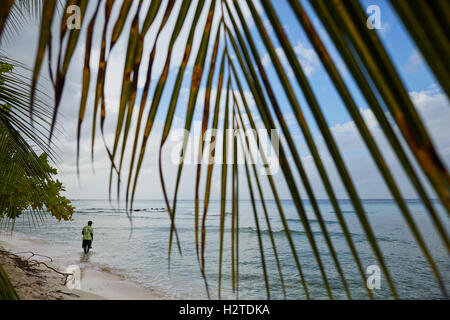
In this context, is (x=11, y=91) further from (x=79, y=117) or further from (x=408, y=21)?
(x=408, y=21)

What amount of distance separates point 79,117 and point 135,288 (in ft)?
38.1

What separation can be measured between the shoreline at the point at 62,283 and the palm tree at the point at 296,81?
728 cm

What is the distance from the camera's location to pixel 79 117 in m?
0.38

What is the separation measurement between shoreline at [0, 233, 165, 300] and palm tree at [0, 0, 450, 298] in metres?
7.28

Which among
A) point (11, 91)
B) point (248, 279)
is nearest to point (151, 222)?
point (248, 279)

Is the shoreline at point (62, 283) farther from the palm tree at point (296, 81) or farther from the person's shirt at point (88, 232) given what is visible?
the palm tree at point (296, 81)

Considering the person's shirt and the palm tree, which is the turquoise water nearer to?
the person's shirt

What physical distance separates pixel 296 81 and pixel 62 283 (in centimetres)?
1108

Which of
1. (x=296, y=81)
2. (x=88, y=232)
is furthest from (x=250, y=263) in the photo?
(x=296, y=81)

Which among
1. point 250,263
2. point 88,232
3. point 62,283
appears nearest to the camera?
point 62,283

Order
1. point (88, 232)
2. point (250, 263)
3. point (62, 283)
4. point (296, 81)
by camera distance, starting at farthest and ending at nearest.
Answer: point (250, 263) → point (88, 232) → point (62, 283) → point (296, 81)

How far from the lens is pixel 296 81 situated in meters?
0.36

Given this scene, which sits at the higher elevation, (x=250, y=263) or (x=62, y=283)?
(x=62, y=283)

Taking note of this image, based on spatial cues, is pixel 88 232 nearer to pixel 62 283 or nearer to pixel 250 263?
pixel 62 283
